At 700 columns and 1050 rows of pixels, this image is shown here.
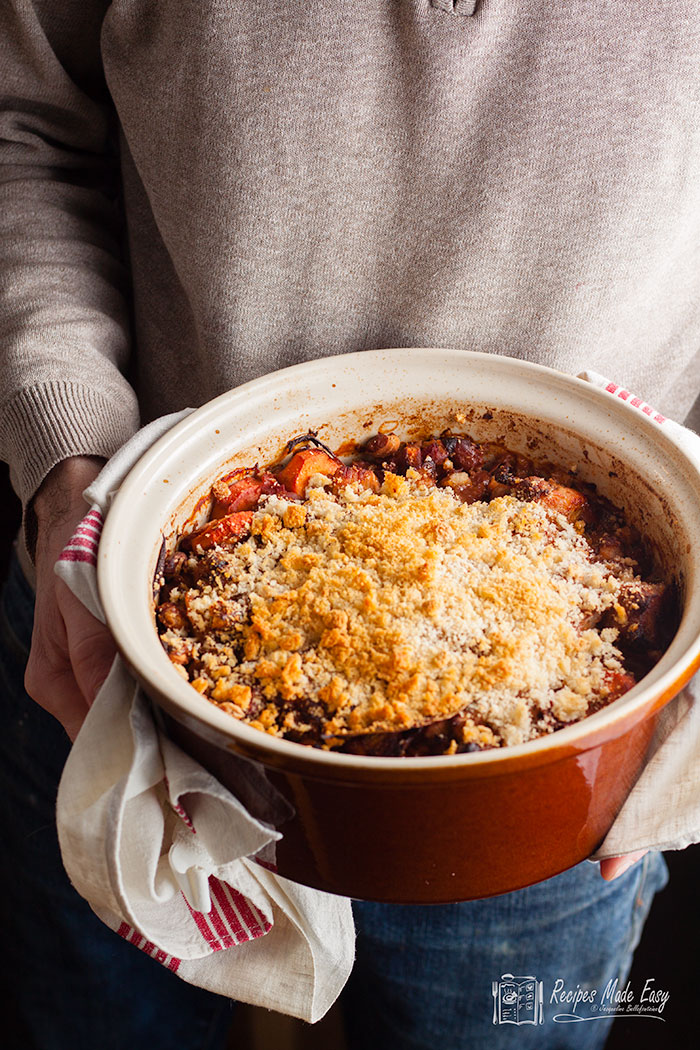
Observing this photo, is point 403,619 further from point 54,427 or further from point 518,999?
point 518,999

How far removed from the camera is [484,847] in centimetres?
69

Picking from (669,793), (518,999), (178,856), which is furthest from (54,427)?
(518,999)

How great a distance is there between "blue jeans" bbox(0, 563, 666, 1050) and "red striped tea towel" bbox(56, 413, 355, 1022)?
1.26 ft

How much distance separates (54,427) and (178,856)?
0.50 meters

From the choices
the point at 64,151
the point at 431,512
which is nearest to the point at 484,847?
the point at 431,512

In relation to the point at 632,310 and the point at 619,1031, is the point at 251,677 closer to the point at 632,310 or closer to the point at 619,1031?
the point at 632,310

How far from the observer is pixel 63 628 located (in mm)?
894

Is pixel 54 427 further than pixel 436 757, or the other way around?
pixel 54 427

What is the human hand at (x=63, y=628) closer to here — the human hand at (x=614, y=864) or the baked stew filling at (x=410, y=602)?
the baked stew filling at (x=410, y=602)

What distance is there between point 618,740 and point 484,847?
14cm

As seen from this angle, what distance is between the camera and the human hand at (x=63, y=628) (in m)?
0.80

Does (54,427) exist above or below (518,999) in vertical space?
above

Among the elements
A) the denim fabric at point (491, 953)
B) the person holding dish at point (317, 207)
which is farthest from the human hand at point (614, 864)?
the denim fabric at point (491, 953)
